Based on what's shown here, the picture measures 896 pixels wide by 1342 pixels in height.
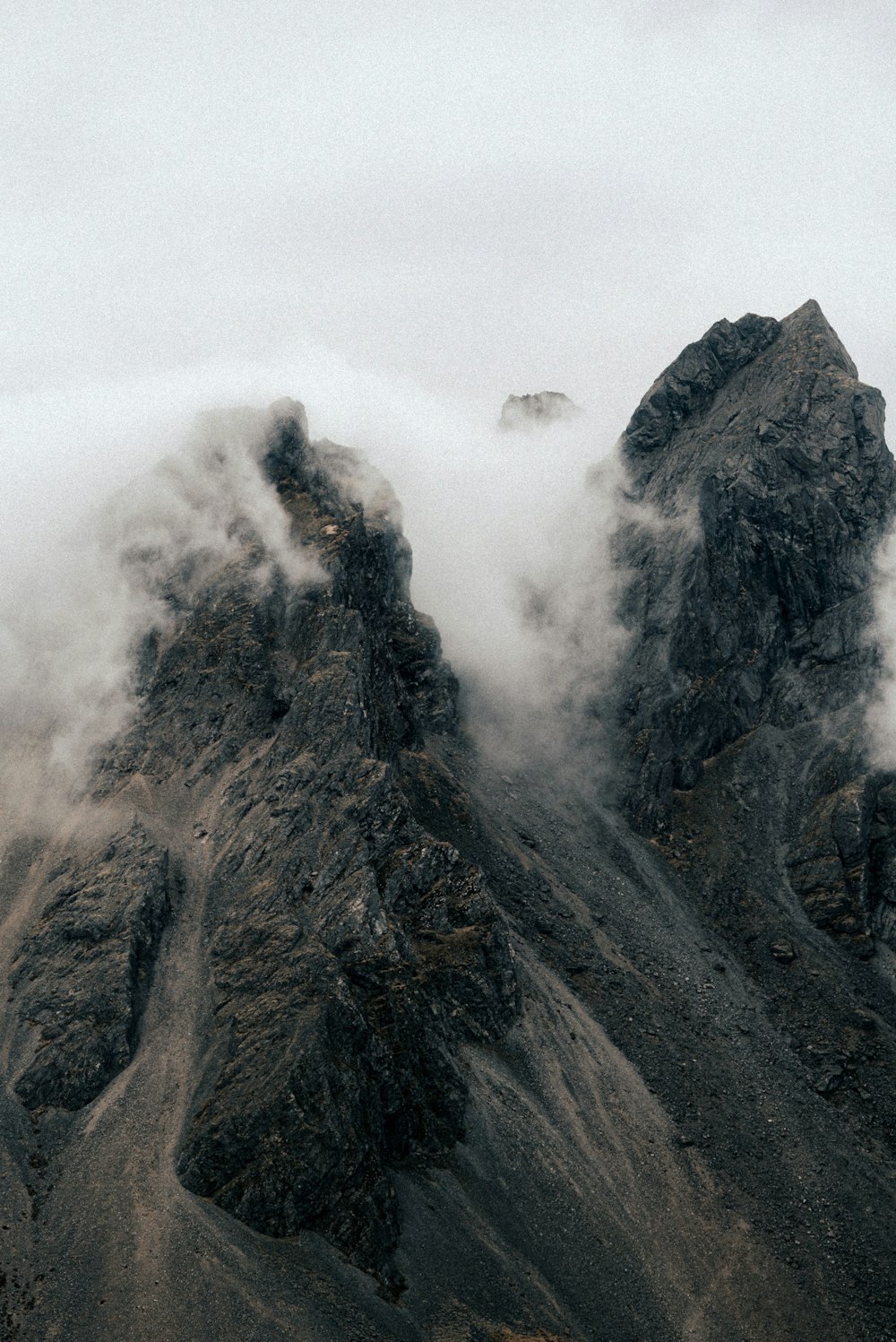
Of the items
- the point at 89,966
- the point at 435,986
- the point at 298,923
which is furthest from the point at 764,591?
the point at 89,966

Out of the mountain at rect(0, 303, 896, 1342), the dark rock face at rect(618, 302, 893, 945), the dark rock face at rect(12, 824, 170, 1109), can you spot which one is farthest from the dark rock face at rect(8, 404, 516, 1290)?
the dark rock face at rect(618, 302, 893, 945)

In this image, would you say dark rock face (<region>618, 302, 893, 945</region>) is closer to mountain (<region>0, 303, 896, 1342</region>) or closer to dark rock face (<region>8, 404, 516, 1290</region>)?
mountain (<region>0, 303, 896, 1342</region>)

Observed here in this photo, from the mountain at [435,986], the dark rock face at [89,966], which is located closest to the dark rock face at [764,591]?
the mountain at [435,986]

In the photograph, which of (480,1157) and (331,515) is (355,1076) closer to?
(480,1157)

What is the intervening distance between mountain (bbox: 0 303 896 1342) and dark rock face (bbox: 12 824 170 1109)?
1.43ft

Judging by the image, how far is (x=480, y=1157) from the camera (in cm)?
10025

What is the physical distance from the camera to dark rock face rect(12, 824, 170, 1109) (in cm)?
9731

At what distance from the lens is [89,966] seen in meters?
107

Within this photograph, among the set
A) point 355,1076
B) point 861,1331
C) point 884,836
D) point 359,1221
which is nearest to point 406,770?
point 355,1076

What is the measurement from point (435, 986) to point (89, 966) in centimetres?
4200

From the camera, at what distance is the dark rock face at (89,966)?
97.3 meters

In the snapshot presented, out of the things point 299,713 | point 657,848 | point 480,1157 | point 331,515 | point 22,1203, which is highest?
point 331,515

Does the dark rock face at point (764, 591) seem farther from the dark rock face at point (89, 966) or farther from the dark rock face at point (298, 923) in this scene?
the dark rock face at point (89, 966)

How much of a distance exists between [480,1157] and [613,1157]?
16664mm
